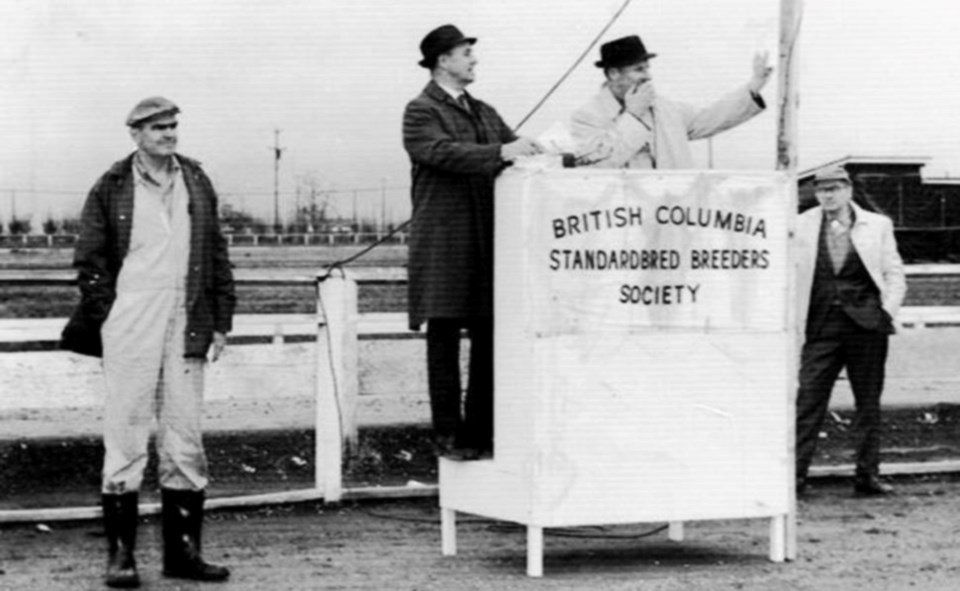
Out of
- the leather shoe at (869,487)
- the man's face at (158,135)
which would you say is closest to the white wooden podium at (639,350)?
the man's face at (158,135)

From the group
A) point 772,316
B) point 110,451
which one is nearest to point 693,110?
point 772,316

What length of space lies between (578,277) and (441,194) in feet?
2.48

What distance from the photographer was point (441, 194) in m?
7.87

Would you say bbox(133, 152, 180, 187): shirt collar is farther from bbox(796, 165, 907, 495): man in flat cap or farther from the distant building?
the distant building

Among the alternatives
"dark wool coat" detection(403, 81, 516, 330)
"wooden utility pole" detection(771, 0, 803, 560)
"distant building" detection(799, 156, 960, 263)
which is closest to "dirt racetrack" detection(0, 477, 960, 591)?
"wooden utility pole" detection(771, 0, 803, 560)

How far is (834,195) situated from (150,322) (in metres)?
4.62

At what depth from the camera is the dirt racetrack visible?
7383 millimetres

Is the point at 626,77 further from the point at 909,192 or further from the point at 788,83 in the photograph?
the point at 909,192

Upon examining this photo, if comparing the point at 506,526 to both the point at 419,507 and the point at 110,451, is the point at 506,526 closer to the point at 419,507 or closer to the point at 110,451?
the point at 419,507

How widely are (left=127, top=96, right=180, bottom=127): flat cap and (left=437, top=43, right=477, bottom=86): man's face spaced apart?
3.99 ft

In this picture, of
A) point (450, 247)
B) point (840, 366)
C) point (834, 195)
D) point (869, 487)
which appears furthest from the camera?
point (840, 366)

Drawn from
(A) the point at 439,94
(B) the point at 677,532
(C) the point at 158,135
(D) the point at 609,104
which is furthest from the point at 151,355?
(B) the point at 677,532

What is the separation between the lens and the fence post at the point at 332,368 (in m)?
9.96

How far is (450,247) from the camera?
784cm
